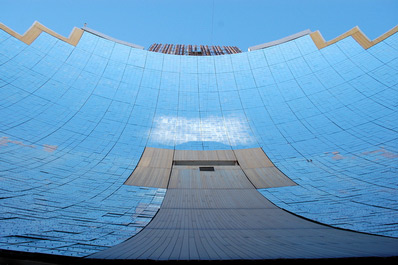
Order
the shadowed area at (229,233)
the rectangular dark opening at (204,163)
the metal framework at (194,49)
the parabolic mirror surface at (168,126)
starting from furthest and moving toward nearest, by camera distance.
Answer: the metal framework at (194,49) → the rectangular dark opening at (204,163) → the parabolic mirror surface at (168,126) → the shadowed area at (229,233)

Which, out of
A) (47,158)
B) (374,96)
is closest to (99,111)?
(47,158)

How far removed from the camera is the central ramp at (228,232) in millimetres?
3674

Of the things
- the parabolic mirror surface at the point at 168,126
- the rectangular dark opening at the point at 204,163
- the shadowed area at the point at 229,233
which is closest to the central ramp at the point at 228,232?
the shadowed area at the point at 229,233

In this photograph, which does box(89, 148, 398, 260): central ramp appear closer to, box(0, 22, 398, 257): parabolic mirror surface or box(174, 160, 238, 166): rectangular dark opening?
box(0, 22, 398, 257): parabolic mirror surface

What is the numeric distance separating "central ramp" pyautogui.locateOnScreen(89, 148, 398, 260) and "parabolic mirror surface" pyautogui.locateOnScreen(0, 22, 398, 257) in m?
0.46

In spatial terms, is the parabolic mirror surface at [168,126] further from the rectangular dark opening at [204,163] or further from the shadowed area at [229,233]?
the rectangular dark opening at [204,163]

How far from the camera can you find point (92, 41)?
1512cm

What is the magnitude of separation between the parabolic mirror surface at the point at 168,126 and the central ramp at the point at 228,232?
462 mm

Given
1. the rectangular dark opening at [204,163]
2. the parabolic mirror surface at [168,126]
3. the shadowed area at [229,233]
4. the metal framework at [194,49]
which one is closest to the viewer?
the shadowed area at [229,233]

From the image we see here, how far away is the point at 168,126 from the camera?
13.2 meters

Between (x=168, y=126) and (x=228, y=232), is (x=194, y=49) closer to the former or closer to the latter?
(x=168, y=126)

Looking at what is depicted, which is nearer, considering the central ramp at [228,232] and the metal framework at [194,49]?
the central ramp at [228,232]

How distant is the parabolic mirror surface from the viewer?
6.38 meters

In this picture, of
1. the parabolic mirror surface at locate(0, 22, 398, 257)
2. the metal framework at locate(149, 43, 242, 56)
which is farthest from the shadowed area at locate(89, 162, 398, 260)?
the metal framework at locate(149, 43, 242, 56)
